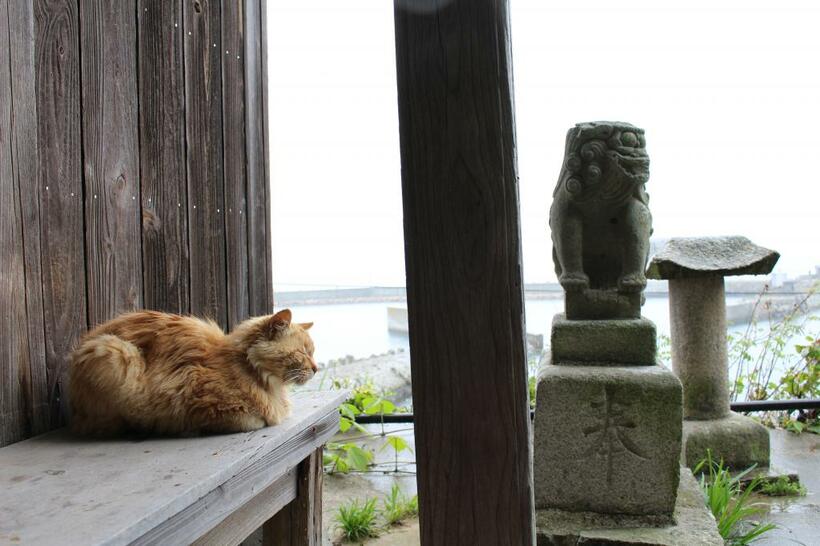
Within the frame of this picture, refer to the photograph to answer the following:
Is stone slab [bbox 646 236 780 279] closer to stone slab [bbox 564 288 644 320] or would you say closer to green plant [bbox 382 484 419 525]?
stone slab [bbox 564 288 644 320]

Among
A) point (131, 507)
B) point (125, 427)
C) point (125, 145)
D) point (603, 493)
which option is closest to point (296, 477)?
point (125, 427)

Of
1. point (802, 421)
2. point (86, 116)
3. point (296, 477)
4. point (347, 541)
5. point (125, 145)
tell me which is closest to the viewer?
point (86, 116)

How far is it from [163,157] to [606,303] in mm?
2219

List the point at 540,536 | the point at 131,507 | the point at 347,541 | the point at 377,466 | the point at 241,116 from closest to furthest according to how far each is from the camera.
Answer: the point at 131,507
the point at 241,116
the point at 540,536
the point at 347,541
the point at 377,466

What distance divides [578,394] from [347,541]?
1394 mm

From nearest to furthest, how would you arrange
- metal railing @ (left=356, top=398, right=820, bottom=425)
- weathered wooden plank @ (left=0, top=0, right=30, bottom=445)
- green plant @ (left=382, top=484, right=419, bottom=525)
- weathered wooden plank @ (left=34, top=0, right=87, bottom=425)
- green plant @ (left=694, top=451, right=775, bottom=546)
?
1. weathered wooden plank @ (left=0, top=0, right=30, bottom=445)
2. weathered wooden plank @ (left=34, top=0, right=87, bottom=425)
3. green plant @ (left=694, top=451, right=775, bottom=546)
4. green plant @ (left=382, top=484, right=419, bottom=525)
5. metal railing @ (left=356, top=398, right=820, bottom=425)

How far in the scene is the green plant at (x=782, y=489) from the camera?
365cm

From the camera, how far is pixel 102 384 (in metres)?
1.47

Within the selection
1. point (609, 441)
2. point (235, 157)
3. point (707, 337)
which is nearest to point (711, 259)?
point (707, 337)

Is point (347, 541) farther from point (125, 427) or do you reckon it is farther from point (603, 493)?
point (125, 427)

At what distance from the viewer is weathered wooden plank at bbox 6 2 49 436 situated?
1435mm

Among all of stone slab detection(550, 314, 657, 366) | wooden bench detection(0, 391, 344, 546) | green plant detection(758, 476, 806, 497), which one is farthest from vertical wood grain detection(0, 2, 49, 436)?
green plant detection(758, 476, 806, 497)

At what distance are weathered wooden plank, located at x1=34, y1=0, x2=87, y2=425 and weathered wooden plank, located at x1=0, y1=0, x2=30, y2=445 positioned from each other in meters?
0.08

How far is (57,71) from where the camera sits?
1565 millimetres
